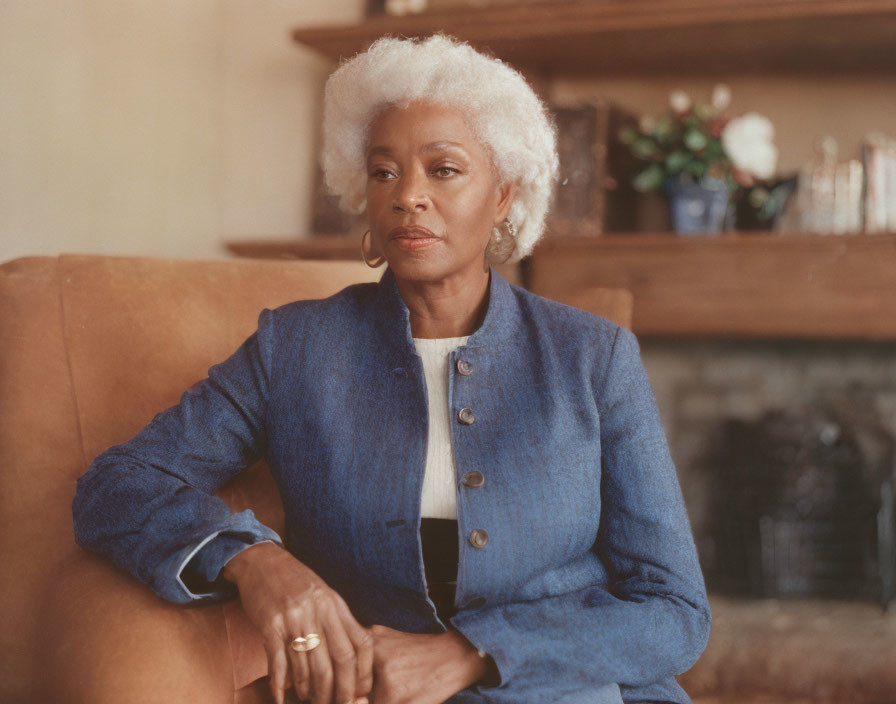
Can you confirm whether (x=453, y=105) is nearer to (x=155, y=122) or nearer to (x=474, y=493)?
(x=474, y=493)

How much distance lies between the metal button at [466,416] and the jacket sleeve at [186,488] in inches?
9.9

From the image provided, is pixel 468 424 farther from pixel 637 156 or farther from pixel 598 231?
pixel 637 156

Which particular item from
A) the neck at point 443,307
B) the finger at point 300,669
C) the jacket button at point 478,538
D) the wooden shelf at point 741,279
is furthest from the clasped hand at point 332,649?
the wooden shelf at point 741,279

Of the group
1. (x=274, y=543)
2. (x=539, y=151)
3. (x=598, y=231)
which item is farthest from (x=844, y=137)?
(x=274, y=543)

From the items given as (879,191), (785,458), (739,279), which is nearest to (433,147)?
(739,279)

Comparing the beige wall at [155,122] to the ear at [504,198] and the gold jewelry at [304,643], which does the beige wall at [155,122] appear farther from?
the gold jewelry at [304,643]

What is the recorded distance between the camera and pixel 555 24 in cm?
253

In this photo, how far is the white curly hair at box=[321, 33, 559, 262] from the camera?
1.15 metres

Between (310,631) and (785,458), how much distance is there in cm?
197

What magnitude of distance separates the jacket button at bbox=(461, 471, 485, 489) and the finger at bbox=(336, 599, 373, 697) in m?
0.20

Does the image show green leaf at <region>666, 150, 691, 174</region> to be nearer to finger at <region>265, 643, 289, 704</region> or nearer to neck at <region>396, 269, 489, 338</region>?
neck at <region>396, 269, 489, 338</region>

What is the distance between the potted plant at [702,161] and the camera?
7.97 feet

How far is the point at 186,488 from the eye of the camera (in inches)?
41.9

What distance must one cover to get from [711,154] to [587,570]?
168 cm
